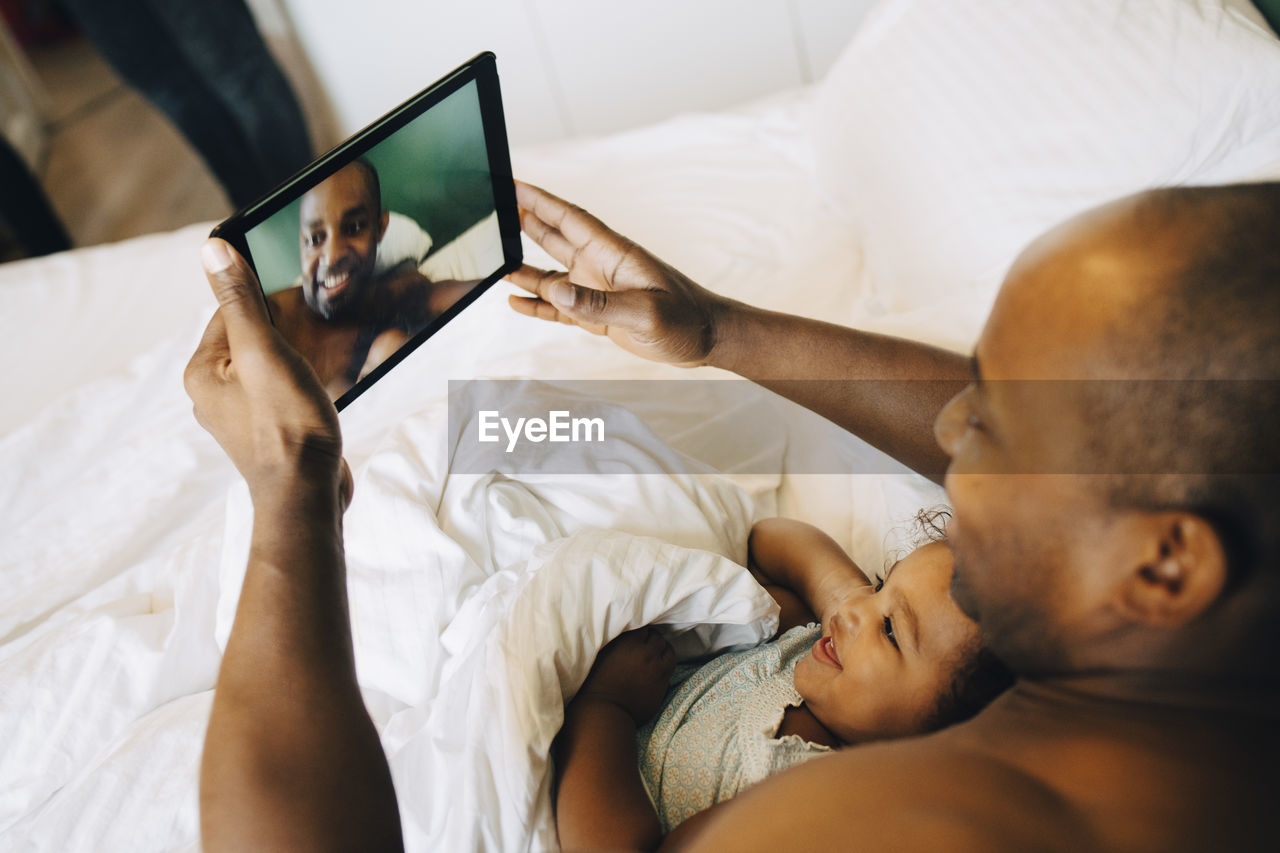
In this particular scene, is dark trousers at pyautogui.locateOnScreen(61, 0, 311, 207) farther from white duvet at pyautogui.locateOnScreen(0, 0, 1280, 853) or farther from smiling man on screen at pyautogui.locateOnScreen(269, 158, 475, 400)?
smiling man on screen at pyautogui.locateOnScreen(269, 158, 475, 400)

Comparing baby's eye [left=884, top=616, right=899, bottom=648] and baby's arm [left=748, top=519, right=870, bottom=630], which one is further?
baby's arm [left=748, top=519, right=870, bottom=630]

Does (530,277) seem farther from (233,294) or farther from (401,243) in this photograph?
(233,294)

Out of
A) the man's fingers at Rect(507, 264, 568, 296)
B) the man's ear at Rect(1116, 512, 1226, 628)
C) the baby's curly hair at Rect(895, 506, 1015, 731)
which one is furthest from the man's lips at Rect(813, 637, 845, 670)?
the man's fingers at Rect(507, 264, 568, 296)

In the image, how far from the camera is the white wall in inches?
90.7

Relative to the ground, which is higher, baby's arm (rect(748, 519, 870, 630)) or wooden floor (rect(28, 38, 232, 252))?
wooden floor (rect(28, 38, 232, 252))

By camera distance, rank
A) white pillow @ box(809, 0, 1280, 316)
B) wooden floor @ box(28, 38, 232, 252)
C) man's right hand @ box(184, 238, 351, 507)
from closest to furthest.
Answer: man's right hand @ box(184, 238, 351, 507), white pillow @ box(809, 0, 1280, 316), wooden floor @ box(28, 38, 232, 252)

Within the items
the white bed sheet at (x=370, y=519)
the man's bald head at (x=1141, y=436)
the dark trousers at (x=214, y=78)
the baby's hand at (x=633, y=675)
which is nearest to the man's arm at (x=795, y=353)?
the white bed sheet at (x=370, y=519)

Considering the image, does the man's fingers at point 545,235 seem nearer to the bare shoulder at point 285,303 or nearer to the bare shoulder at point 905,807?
the bare shoulder at point 285,303

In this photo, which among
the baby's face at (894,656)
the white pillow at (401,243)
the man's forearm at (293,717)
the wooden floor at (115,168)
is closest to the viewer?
the man's forearm at (293,717)

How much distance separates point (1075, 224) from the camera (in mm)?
544

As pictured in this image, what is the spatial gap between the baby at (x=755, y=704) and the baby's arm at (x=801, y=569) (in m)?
0.01

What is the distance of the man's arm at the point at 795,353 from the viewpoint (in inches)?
39.0

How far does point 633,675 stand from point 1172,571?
505 mm

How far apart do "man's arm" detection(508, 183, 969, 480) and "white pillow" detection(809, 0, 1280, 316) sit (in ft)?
0.92
